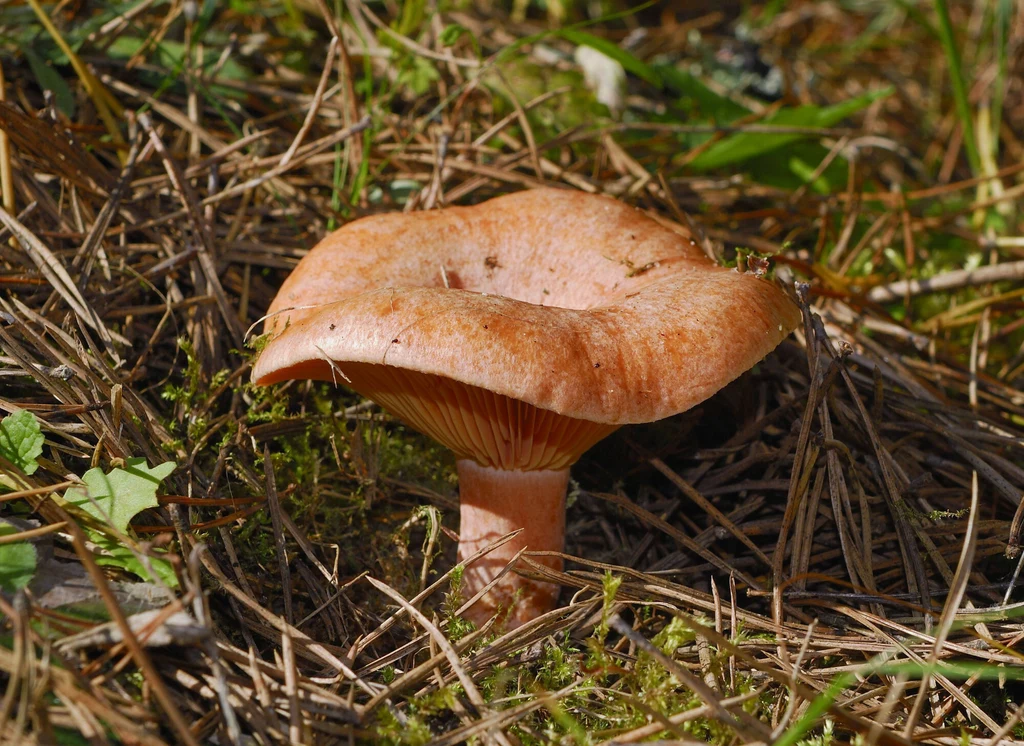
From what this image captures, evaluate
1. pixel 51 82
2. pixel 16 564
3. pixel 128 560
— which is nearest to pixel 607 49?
pixel 51 82

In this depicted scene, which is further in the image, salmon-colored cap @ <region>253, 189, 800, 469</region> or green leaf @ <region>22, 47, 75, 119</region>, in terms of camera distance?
green leaf @ <region>22, 47, 75, 119</region>

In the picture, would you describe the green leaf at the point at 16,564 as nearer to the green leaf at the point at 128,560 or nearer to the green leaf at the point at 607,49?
the green leaf at the point at 128,560

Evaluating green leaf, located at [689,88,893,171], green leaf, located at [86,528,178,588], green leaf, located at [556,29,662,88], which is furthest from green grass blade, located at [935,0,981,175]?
green leaf, located at [86,528,178,588]

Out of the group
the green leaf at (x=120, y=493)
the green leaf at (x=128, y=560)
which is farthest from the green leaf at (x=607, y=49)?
the green leaf at (x=128, y=560)

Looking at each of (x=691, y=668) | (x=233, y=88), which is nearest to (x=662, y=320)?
(x=691, y=668)

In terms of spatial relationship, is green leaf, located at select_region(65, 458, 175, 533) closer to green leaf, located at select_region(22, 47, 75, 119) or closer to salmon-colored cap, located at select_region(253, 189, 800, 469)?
salmon-colored cap, located at select_region(253, 189, 800, 469)

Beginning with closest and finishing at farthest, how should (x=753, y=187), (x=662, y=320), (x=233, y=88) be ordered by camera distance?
(x=662, y=320)
(x=233, y=88)
(x=753, y=187)

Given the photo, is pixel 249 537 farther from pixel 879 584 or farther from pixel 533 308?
pixel 879 584
